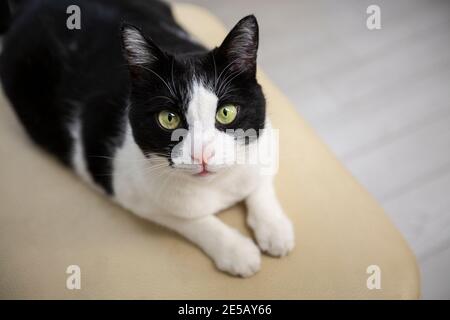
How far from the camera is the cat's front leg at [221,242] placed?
1.09m

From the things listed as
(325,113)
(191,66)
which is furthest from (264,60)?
(191,66)

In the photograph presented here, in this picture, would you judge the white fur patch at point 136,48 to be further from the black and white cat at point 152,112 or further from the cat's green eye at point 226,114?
the cat's green eye at point 226,114

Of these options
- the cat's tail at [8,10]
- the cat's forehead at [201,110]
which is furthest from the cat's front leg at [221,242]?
the cat's tail at [8,10]

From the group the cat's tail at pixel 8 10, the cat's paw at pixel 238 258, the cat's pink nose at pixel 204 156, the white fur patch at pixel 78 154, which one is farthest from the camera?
the cat's tail at pixel 8 10

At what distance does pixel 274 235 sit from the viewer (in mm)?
1119

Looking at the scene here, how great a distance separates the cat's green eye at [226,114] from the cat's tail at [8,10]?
0.94 metres

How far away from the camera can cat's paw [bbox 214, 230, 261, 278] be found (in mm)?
1087

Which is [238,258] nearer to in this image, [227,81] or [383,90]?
[227,81]

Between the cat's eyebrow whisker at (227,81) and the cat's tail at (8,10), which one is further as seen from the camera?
the cat's tail at (8,10)

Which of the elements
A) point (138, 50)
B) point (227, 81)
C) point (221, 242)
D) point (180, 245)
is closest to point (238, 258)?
point (221, 242)

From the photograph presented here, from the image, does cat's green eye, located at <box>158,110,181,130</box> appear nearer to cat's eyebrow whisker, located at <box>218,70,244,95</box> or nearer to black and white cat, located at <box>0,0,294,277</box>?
Result: black and white cat, located at <box>0,0,294,277</box>

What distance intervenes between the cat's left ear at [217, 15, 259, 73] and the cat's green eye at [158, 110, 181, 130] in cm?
17

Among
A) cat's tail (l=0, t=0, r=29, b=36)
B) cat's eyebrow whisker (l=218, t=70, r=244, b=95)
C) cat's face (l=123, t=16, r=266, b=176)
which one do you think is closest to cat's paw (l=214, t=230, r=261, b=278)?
cat's face (l=123, t=16, r=266, b=176)

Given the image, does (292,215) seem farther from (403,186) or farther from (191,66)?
(403,186)
